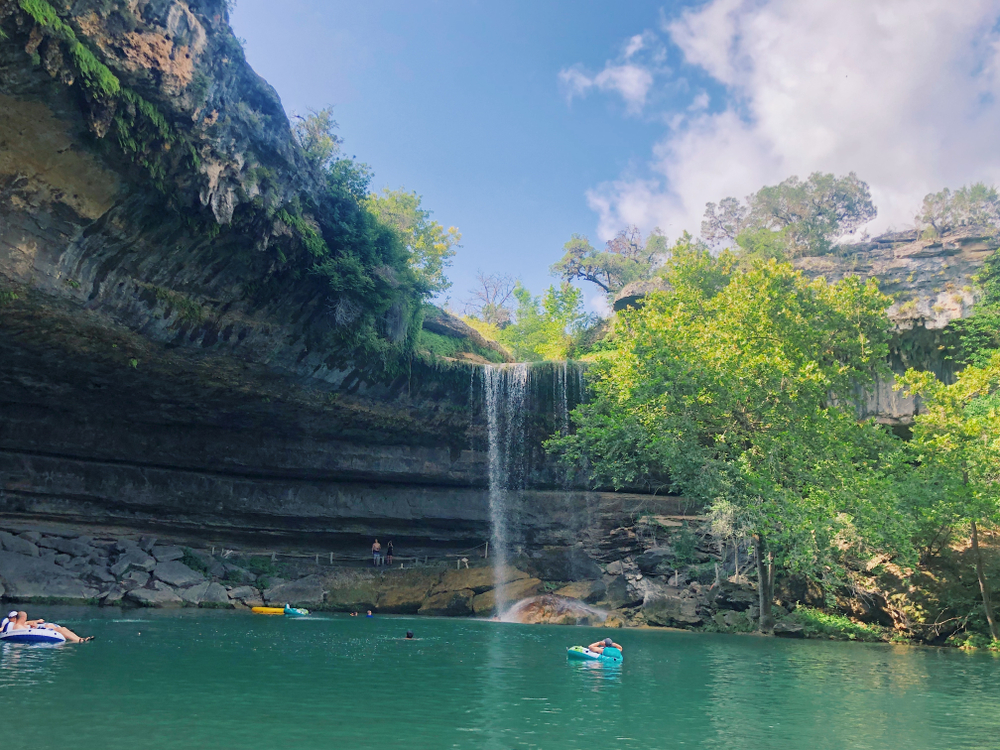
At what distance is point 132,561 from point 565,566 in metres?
16.5

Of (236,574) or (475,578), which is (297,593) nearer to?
(236,574)

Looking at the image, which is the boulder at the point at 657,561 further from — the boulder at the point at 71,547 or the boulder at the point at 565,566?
the boulder at the point at 71,547

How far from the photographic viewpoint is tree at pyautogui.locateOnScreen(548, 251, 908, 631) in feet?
65.1

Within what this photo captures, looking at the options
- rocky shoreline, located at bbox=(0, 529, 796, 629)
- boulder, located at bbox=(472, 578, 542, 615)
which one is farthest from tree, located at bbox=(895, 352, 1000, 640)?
boulder, located at bbox=(472, 578, 542, 615)

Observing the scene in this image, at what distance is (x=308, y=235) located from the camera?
66.3 feet

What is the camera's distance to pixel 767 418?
22.3 metres

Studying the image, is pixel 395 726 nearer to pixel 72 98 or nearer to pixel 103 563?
pixel 72 98

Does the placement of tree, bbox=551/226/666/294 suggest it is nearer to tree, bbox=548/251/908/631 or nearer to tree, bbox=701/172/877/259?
tree, bbox=701/172/877/259

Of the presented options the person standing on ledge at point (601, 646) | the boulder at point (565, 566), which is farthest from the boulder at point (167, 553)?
the person standing on ledge at point (601, 646)

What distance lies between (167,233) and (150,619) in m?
10.6

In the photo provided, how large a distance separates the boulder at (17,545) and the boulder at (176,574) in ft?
12.9

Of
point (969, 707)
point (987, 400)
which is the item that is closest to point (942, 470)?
point (987, 400)

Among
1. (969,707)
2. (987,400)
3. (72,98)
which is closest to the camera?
(969,707)

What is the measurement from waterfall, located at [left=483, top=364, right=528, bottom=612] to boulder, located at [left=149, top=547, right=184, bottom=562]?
12254 mm
